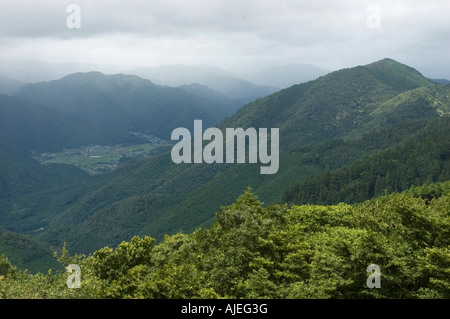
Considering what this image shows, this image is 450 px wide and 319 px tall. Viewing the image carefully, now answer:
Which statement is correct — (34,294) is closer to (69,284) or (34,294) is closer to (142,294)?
(69,284)

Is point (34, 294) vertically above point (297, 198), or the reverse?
point (34, 294)

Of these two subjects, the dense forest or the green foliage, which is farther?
the green foliage

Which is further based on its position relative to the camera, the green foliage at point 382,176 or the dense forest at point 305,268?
the green foliage at point 382,176

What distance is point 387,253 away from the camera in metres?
29.9

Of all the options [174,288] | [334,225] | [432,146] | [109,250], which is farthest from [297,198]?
[174,288]

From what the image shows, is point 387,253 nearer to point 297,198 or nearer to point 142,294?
point 142,294

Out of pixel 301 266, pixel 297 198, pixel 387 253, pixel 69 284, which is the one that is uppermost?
pixel 387 253

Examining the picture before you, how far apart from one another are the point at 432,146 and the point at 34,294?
185137 mm

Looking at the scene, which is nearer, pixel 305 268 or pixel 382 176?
pixel 305 268

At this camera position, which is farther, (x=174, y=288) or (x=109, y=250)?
(x=109, y=250)

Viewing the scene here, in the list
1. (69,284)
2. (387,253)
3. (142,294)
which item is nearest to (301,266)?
(387,253)

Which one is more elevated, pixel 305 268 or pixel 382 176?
pixel 305 268
